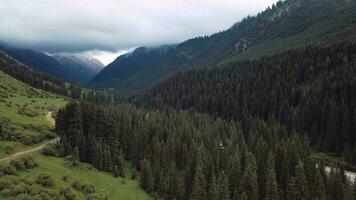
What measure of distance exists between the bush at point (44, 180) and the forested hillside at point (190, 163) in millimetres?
25644

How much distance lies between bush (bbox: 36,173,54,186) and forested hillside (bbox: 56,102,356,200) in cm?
2564

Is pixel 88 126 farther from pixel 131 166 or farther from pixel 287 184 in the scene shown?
pixel 287 184

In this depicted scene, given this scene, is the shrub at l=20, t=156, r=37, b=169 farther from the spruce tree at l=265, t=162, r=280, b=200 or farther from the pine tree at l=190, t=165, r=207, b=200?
the spruce tree at l=265, t=162, r=280, b=200

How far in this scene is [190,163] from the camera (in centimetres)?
12519

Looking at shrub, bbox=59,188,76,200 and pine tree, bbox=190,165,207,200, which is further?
pine tree, bbox=190,165,207,200

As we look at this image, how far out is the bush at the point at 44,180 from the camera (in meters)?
90.4

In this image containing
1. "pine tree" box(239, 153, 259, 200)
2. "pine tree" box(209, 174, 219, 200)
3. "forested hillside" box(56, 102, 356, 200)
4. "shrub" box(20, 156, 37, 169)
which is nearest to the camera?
"shrub" box(20, 156, 37, 169)

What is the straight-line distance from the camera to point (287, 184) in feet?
392

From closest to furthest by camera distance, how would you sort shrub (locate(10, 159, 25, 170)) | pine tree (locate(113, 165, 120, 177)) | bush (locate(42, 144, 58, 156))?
shrub (locate(10, 159, 25, 170)) → bush (locate(42, 144, 58, 156)) → pine tree (locate(113, 165, 120, 177))

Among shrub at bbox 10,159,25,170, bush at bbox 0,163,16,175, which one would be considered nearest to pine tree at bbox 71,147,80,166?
shrub at bbox 10,159,25,170

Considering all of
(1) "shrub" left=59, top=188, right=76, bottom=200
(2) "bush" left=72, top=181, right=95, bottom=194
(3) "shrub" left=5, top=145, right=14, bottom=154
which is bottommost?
(2) "bush" left=72, top=181, right=95, bottom=194

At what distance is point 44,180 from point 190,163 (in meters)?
45.3

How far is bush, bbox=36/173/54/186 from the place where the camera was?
90.4 meters

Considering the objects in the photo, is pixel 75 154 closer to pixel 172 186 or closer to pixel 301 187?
pixel 172 186
